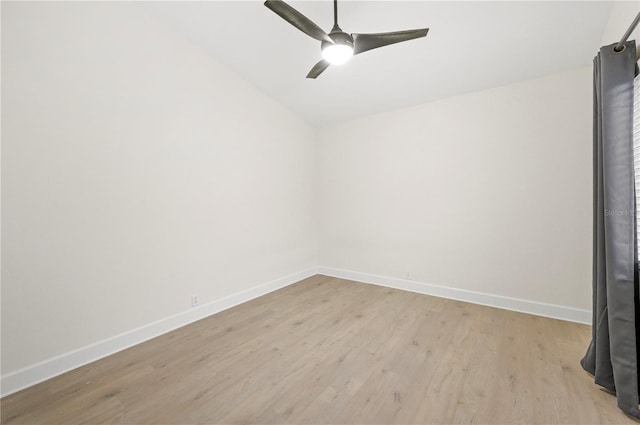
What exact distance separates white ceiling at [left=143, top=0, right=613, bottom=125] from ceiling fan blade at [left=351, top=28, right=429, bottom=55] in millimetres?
552

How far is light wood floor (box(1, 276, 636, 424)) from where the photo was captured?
1.63 meters

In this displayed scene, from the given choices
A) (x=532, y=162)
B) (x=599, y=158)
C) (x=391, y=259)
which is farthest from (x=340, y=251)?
(x=599, y=158)

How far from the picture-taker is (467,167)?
3.34 metres

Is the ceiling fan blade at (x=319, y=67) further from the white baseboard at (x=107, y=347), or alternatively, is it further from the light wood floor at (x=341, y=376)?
the white baseboard at (x=107, y=347)

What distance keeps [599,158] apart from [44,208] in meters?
4.14

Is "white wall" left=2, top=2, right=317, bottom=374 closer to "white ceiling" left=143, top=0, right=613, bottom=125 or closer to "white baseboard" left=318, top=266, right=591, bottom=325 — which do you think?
"white ceiling" left=143, top=0, right=613, bottom=125

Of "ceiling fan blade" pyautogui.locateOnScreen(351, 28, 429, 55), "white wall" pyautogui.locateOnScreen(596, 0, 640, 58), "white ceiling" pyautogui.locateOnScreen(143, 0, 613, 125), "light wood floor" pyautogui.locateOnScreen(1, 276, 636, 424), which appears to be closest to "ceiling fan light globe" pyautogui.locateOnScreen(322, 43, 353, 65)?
"ceiling fan blade" pyautogui.locateOnScreen(351, 28, 429, 55)

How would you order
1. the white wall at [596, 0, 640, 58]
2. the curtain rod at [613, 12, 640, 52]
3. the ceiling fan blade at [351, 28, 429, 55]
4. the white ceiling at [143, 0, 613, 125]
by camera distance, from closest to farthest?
the curtain rod at [613, 12, 640, 52]
the white wall at [596, 0, 640, 58]
the ceiling fan blade at [351, 28, 429, 55]
the white ceiling at [143, 0, 613, 125]

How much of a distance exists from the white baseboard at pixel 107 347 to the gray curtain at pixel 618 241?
3.38 meters

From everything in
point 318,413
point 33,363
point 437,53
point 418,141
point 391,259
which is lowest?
point 318,413

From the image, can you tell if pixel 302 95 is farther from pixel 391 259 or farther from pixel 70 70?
pixel 391 259

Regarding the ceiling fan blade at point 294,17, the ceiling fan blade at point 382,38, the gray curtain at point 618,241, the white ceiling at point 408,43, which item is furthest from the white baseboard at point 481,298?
the ceiling fan blade at point 294,17

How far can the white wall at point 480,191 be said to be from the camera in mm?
2773

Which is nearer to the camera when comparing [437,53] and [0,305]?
[0,305]
